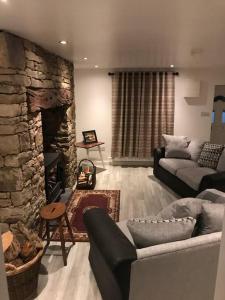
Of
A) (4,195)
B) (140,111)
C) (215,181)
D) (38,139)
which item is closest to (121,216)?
(215,181)

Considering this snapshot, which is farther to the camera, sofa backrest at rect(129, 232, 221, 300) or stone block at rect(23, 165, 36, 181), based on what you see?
stone block at rect(23, 165, 36, 181)

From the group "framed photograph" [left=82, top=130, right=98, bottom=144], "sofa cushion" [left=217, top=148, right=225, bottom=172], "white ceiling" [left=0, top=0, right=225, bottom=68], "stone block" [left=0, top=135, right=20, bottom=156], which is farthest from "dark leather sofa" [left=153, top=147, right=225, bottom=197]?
"stone block" [left=0, top=135, right=20, bottom=156]

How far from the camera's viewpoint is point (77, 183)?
14.6 ft

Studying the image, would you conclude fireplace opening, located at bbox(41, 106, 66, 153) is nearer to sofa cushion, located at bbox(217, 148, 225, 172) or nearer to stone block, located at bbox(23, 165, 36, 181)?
stone block, located at bbox(23, 165, 36, 181)

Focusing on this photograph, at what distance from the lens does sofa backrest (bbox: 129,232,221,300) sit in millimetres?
1585

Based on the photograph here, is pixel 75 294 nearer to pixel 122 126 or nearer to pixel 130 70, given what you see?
pixel 122 126

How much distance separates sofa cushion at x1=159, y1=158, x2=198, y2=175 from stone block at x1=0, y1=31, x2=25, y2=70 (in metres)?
2.97

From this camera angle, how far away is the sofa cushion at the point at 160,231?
1.72 m

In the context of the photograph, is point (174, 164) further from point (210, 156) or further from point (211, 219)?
point (211, 219)

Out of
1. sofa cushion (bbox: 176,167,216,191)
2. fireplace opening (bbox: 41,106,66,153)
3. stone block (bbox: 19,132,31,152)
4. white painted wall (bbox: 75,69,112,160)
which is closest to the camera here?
stone block (bbox: 19,132,31,152)

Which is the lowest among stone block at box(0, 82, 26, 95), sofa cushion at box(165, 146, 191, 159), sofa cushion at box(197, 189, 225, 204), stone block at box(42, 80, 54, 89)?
sofa cushion at box(197, 189, 225, 204)

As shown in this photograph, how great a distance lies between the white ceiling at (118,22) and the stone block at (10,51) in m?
0.08

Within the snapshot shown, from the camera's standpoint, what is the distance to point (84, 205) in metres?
3.82

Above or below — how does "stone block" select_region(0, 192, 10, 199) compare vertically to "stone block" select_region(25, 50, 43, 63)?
below
